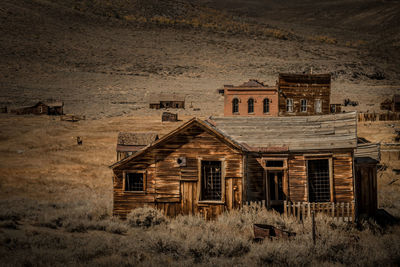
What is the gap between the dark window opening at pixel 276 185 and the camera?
45.8 feet

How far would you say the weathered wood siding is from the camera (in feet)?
43.2

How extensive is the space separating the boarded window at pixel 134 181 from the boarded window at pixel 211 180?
98.7 inches

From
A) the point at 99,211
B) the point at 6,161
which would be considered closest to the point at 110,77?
the point at 6,161

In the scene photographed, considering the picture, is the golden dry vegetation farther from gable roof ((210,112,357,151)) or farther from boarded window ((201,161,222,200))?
gable roof ((210,112,357,151))

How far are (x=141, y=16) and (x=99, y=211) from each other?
11519 cm

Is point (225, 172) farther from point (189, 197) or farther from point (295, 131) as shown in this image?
point (295, 131)

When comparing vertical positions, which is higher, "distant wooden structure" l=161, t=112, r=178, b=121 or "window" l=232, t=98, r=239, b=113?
"window" l=232, t=98, r=239, b=113

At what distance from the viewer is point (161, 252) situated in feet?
32.5

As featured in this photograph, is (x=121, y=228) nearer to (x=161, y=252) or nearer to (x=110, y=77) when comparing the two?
(x=161, y=252)

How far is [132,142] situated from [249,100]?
1947 cm

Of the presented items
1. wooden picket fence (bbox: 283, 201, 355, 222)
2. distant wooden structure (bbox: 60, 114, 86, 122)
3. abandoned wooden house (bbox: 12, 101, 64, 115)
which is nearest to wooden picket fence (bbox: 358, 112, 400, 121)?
wooden picket fence (bbox: 283, 201, 355, 222)

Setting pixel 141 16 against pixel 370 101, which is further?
pixel 141 16

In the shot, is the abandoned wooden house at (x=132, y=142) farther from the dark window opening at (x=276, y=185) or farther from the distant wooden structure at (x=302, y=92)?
the distant wooden structure at (x=302, y=92)

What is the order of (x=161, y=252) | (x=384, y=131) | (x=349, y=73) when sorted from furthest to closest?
(x=349, y=73)
(x=384, y=131)
(x=161, y=252)
